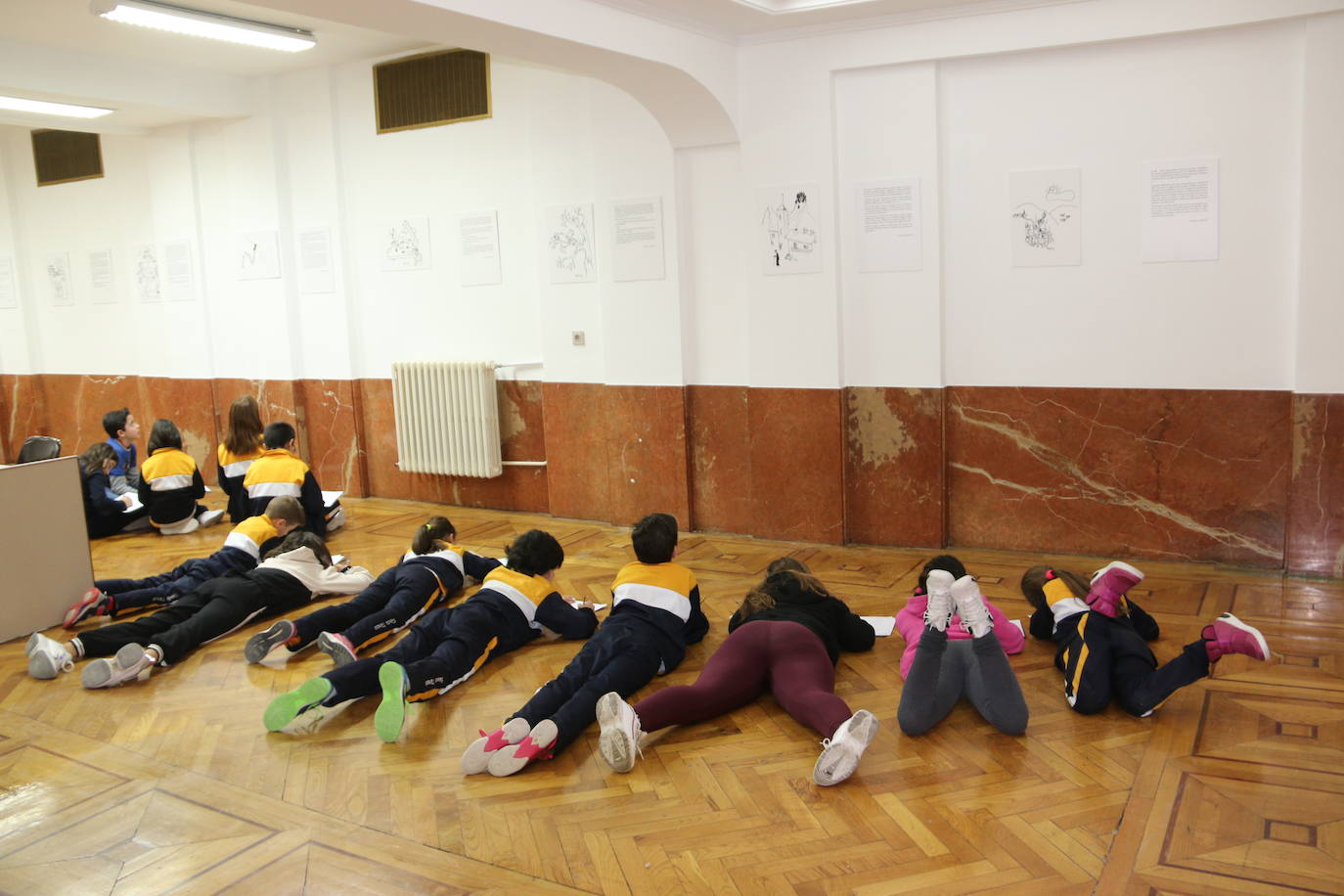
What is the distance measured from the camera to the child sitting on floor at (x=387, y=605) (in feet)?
14.5

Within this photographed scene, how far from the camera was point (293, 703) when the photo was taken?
12.0 feet

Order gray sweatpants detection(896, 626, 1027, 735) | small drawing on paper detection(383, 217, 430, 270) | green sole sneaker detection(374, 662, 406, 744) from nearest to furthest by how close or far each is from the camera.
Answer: gray sweatpants detection(896, 626, 1027, 735) < green sole sneaker detection(374, 662, 406, 744) < small drawing on paper detection(383, 217, 430, 270)

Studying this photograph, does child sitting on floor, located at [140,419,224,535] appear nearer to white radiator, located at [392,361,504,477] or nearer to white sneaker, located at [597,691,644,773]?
white radiator, located at [392,361,504,477]

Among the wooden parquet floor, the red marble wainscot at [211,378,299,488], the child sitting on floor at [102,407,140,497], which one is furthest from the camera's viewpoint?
the red marble wainscot at [211,378,299,488]

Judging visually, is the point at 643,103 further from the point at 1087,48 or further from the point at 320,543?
the point at 320,543

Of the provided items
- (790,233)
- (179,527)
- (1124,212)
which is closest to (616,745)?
(790,233)

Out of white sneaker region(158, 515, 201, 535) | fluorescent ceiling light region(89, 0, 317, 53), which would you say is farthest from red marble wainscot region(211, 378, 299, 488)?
fluorescent ceiling light region(89, 0, 317, 53)

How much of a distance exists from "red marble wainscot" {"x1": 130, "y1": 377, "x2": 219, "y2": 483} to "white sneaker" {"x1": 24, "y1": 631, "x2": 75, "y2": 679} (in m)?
4.24

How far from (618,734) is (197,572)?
9.80ft

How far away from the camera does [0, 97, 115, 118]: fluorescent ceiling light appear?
704 cm

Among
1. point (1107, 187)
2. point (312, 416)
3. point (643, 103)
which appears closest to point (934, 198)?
point (1107, 187)

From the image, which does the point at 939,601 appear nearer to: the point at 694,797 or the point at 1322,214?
the point at 694,797

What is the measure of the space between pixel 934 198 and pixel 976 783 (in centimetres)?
336

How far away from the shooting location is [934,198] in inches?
218
